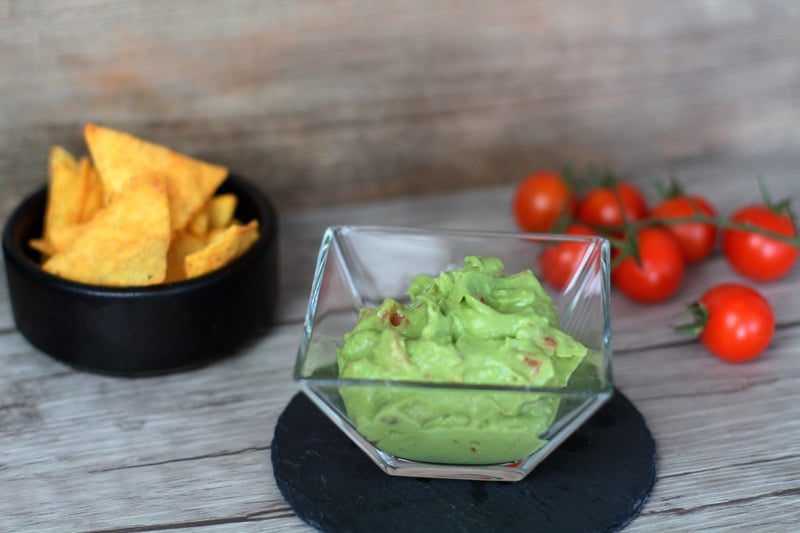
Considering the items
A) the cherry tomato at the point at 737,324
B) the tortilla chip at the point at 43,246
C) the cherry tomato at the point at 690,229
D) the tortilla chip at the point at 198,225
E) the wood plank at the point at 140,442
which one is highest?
the tortilla chip at the point at 198,225

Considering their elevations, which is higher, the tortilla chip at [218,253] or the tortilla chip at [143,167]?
the tortilla chip at [143,167]

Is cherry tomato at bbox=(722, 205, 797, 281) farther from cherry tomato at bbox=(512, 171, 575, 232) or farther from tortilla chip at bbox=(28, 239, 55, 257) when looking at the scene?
tortilla chip at bbox=(28, 239, 55, 257)

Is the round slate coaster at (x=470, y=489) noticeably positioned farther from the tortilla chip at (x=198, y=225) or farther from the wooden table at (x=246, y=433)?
the tortilla chip at (x=198, y=225)

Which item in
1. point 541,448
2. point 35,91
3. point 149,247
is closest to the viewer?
point 541,448

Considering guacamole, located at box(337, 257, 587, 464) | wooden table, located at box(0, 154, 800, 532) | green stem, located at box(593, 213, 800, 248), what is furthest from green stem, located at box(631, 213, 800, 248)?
guacamole, located at box(337, 257, 587, 464)

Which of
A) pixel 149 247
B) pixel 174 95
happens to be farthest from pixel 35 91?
pixel 149 247

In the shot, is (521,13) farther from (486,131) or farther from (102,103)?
(102,103)

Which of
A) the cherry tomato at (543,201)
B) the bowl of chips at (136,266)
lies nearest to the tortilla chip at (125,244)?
the bowl of chips at (136,266)
